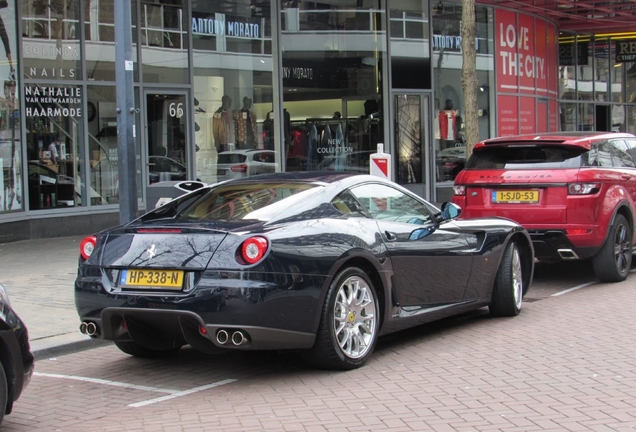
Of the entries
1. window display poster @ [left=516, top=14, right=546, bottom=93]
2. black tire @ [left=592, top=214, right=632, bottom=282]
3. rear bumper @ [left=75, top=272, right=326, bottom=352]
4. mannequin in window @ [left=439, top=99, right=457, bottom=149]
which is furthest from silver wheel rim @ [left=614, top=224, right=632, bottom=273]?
window display poster @ [left=516, top=14, right=546, bottom=93]

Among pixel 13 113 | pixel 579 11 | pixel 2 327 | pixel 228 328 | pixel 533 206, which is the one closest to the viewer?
pixel 2 327

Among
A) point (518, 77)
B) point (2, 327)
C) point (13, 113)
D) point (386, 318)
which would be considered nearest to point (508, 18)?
point (518, 77)

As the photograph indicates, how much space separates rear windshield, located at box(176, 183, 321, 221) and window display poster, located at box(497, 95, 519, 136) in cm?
1772

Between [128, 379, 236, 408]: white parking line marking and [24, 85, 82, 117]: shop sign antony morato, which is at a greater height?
[24, 85, 82, 117]: shop sign antony morato

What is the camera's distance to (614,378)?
5969 mm

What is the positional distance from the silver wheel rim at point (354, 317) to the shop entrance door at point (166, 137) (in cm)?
1006

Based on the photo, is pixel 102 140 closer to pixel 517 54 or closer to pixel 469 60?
pixel 469 60

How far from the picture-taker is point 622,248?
34.0 feet

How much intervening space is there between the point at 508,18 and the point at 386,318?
1892 cm

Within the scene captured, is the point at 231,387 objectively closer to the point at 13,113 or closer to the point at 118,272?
the point at 118,272

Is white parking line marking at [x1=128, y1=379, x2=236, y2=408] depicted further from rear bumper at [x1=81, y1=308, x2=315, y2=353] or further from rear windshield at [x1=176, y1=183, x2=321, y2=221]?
rear windshield at [x1=176, y1=183, x2=321, y2=221]

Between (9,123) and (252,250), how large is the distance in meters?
9.64

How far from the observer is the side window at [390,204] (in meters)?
6.92

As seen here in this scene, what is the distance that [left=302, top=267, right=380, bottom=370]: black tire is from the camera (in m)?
6.04
